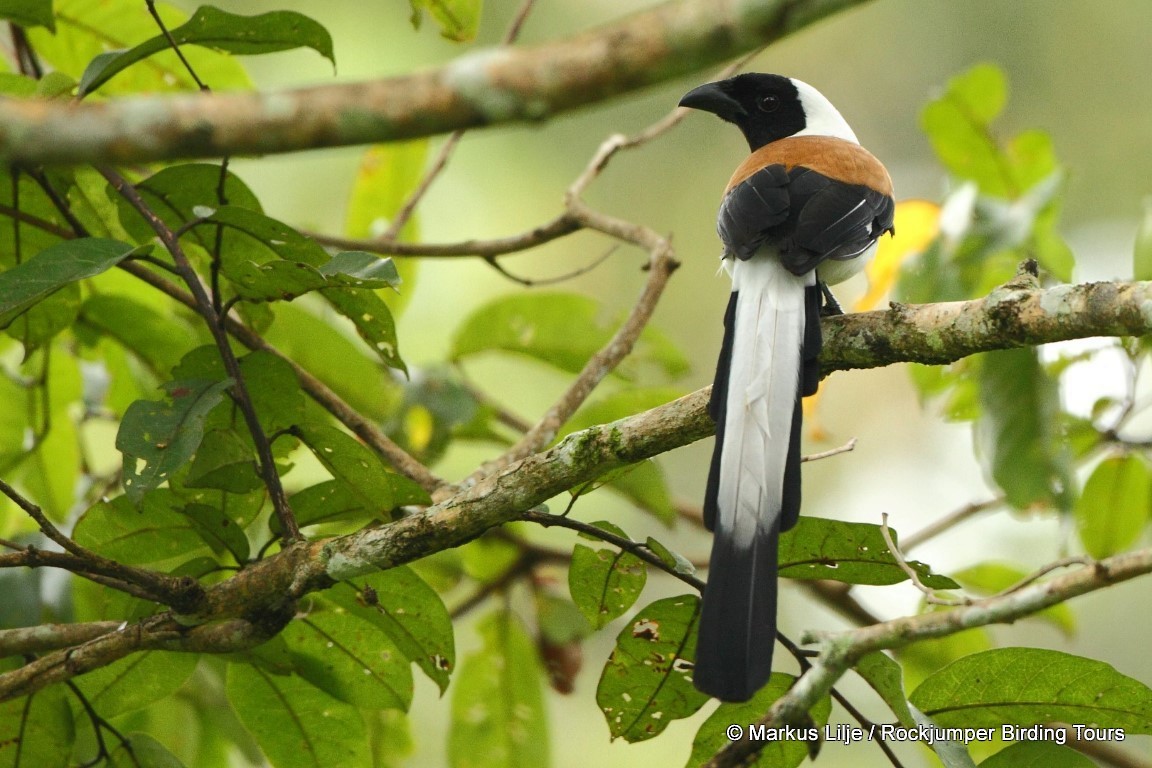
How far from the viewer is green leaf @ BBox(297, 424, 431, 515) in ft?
5.39

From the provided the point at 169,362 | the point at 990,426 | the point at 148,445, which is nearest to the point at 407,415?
the point at 169,362

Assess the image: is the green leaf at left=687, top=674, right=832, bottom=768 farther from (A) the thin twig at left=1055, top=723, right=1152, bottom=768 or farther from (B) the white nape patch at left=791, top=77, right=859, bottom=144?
(B) the white nape patch at left=791, top=77, right=859, bottom=144

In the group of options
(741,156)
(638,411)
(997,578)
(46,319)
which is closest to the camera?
(46,319)

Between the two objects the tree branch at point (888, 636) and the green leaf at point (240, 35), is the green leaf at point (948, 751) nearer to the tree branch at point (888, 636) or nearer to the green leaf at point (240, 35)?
the tree branch at point (888, 636)

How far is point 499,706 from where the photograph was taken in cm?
275

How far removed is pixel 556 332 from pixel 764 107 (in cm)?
104

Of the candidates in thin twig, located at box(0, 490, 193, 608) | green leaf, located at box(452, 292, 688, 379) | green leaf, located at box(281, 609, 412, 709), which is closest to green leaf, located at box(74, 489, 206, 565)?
thin twig, located at box(0, 490, 193, 608)

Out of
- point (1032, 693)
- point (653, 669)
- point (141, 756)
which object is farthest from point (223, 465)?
point (1032, 693)

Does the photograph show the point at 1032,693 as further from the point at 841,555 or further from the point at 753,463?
the point at 753,463

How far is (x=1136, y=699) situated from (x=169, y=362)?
1.88 metres

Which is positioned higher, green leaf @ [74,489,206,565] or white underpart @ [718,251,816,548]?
white underpart @ [718,251,816,548]

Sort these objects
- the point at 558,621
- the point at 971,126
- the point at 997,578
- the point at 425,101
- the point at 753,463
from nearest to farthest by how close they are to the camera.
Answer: the point at 425,101 → the point at 753,463 → the point at 558,621 → the point at 997,578 → the point at 971,126

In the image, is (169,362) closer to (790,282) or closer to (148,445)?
(148,445)

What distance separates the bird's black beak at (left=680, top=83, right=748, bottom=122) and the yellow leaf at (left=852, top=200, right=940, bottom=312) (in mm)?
573
